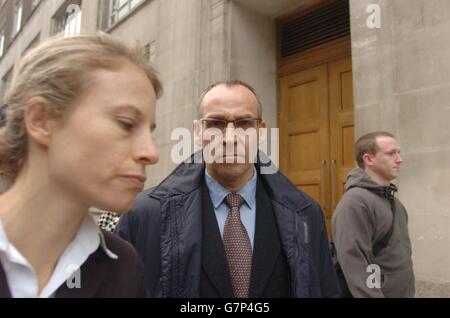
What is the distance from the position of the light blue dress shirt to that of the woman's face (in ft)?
2.96

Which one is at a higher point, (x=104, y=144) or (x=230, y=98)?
(x=230, y=98)

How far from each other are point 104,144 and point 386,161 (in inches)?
112

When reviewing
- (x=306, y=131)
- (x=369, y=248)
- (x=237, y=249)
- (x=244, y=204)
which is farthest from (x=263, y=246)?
(x=306, y=131)

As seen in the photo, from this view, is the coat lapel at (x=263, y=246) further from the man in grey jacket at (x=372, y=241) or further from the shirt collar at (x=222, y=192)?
the man in grey jacket at (x=372, y=241)

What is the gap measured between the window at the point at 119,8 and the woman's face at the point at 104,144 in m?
8.35

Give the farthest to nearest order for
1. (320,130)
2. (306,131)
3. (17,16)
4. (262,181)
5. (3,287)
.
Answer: (17,16) → (306,131) → (320,130) → (262,181) → (3,287)

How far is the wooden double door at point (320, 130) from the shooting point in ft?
17.3

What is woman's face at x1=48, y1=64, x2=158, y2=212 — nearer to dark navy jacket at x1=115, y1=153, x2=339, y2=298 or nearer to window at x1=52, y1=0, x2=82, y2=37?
dark navy jacket at x1=115, y1=153, x2=339, y2=298

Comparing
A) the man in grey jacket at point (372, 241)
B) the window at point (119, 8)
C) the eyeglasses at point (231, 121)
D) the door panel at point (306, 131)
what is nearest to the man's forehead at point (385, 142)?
the man in grey jacket at point (372, 241)

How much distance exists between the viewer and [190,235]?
1739 millimetres

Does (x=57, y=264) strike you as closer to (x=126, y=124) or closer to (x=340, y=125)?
(x=126, y=124)

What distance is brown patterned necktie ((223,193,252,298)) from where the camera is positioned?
1.71 metres
